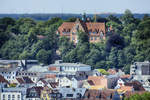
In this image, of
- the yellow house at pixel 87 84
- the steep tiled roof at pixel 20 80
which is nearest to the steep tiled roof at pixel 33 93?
the yellow house at pixel 87 84

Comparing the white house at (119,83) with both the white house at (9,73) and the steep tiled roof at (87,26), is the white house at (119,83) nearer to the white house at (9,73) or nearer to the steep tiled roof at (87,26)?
the white house at (9,73)

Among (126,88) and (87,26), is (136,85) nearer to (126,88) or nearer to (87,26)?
(126,88)

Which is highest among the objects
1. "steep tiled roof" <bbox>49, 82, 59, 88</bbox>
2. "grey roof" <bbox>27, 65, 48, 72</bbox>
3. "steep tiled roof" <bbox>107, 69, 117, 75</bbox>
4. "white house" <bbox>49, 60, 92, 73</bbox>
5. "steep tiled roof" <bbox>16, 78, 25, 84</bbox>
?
"steep tiled roof" <bbox>49, 82, 59, 88</bbox>

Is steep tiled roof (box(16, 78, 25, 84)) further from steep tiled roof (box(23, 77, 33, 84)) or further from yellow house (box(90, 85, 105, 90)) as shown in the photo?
yellow house (box(90, 85, 105, 90))

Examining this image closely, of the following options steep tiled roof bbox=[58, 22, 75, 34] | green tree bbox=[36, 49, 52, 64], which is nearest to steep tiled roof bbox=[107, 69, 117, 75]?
green tree bbox=[36, 49, 52, 64]

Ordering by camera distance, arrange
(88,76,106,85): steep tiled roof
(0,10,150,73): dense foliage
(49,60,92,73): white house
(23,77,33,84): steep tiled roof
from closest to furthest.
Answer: (88,76,106,85): steep tiled roof < (23,77,33,84): steep tiled roof < (49,60,92,73): white house < (0,10,150,73): dense foliage

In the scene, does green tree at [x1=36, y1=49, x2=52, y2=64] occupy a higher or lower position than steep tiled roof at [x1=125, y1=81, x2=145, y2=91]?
lower

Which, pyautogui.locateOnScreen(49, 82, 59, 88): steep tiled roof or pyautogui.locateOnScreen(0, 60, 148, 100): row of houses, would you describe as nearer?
pyautogui.locateOnScreen(0, 60, 148, 100): row of houses

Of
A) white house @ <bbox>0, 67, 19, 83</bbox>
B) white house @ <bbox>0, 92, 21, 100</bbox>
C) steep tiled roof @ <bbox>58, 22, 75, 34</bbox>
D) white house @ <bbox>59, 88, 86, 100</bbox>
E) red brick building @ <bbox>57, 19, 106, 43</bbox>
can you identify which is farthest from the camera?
steep tiled roof @ <bbox>58, 22, 75, 34</bbox>
